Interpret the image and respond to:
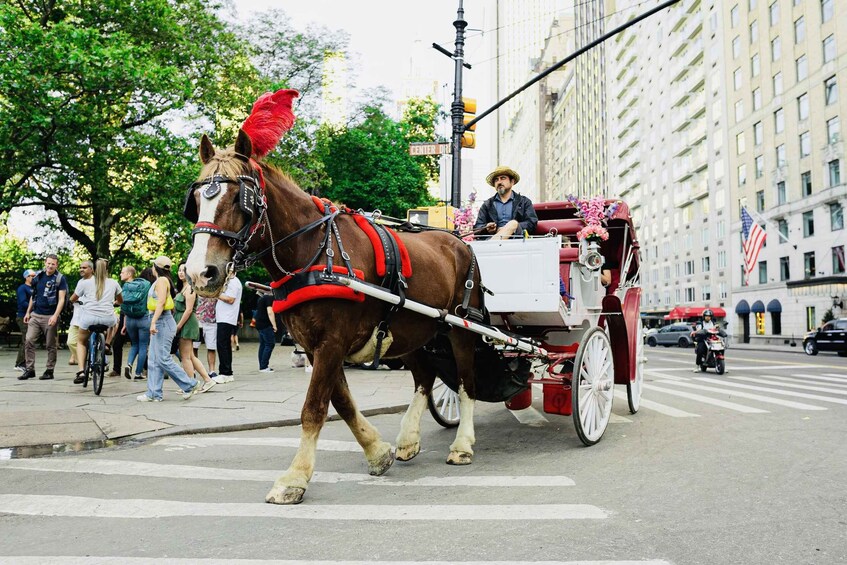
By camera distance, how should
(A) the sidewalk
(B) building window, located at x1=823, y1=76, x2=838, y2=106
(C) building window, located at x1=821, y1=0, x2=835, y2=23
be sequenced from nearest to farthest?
(A) the sidewalk → (B) building window, located at x1=823, y1=76, x2=838, y2=106 → (C) building window, located at x1=821, y1=0, x2=835, y2=23

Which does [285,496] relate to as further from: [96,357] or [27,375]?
[27,375]

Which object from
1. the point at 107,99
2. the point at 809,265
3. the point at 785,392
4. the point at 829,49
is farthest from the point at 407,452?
the point at 829,49

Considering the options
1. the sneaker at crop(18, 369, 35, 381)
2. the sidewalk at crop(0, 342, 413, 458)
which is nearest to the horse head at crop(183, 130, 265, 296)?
the sidewalk at crop(0, 342, 413, 458)

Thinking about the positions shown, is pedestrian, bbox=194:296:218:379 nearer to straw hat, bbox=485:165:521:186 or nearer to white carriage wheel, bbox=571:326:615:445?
straw hat, bbox=485:165:521:186

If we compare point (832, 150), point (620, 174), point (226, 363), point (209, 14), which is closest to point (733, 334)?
point (832, 150)

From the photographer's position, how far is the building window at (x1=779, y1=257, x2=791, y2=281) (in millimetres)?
44688

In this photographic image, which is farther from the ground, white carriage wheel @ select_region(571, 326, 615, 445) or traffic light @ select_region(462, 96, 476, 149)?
traffic light @ select_region(462, 96, 476, 149)

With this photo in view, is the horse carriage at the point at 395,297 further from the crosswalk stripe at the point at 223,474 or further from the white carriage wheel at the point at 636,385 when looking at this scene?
the white carriage wheel at the point at 636,385

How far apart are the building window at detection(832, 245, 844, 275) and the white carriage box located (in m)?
39.8

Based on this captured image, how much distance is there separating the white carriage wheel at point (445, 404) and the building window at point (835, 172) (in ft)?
132

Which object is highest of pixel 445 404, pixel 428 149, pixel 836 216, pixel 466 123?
pixel 836 216

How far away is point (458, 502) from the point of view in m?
4.29

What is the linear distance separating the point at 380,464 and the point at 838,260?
139 feet

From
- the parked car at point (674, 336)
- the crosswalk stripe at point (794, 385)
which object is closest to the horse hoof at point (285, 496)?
the crosswalk stripe at point (794, 385)
